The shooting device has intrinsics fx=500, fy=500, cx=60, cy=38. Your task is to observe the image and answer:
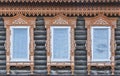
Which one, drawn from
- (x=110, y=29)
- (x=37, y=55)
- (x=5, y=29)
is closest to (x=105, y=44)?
(x=110, y=29)

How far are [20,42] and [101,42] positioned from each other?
3.32 meters

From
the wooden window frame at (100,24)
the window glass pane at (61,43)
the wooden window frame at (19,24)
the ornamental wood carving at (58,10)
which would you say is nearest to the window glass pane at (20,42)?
the wooden window frame at (19,24)

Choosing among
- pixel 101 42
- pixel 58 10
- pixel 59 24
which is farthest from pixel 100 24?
pixel 58 10

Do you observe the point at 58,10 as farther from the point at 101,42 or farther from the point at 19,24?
the point at 101,42

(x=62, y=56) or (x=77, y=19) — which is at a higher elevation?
(x=77, y=19)

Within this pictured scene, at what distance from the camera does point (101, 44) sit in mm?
20531

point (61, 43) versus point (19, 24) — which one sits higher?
point (19, 24)

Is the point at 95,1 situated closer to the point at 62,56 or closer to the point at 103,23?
the point at 103,23

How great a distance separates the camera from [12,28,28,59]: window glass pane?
2046cm

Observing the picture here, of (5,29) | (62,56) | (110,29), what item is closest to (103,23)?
(110,29)

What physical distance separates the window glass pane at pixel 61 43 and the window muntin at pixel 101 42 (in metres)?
1.07

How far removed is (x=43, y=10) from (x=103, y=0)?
2476mm

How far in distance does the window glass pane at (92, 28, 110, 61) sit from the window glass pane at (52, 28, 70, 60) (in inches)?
43.7

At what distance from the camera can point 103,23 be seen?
20.5 metres
